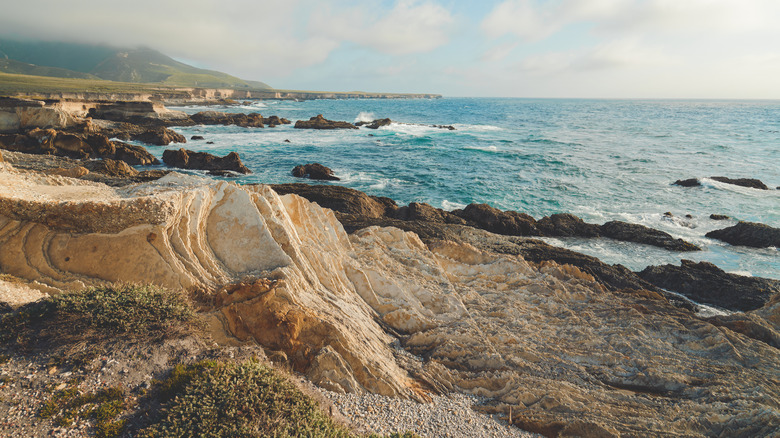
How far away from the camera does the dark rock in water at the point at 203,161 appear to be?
36094mm

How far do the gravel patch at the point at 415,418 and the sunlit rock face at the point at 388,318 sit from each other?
1.02ft

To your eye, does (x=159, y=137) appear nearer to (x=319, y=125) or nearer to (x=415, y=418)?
(x=319, y=125)

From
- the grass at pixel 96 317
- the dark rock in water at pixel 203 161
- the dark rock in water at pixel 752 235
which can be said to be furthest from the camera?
the dark rock in water at pixel 203 161

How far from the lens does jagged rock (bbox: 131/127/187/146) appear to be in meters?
47.8

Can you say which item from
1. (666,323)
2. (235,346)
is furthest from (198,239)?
(666,323)

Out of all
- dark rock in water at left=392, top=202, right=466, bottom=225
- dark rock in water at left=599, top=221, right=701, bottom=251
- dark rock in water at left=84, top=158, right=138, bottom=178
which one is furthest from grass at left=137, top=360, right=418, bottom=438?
dark rock in water at left=84, top=158, right=138, bottom=178

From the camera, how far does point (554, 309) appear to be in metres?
12.6

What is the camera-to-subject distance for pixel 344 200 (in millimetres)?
22719

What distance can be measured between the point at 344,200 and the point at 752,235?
24.6m

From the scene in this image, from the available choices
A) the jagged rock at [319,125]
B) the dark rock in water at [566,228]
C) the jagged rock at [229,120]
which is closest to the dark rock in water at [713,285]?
the dark rock in water at [566,228]

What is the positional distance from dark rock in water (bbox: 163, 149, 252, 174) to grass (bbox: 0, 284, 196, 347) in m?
30.3

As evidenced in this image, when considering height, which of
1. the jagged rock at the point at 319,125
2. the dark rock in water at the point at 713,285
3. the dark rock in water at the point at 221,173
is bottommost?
the dark rock in water at the point at 713,285

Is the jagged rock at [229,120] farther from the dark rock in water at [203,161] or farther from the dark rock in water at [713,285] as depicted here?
the dark rock in water at [713,285]

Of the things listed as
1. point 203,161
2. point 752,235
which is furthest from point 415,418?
point 203,161
